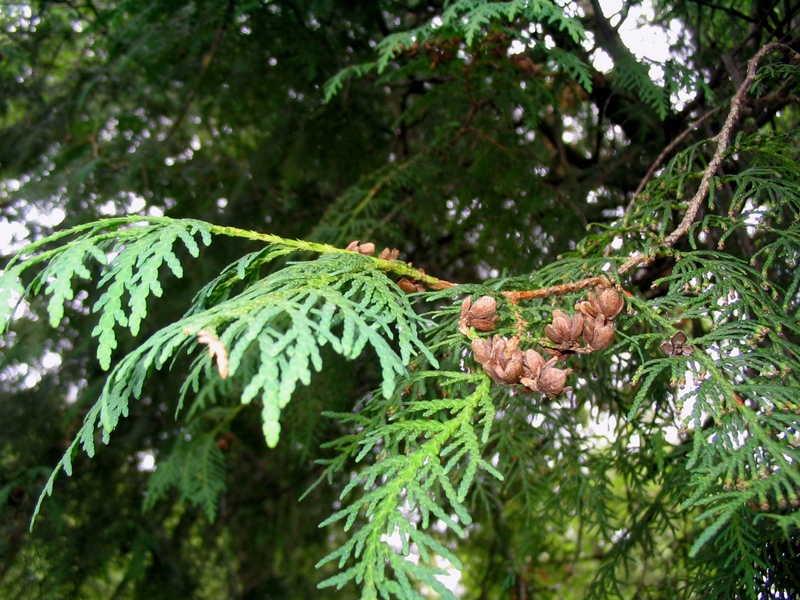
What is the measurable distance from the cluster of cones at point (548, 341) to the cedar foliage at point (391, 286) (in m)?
0.02

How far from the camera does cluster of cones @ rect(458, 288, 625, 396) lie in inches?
29.7

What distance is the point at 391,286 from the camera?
896 mm

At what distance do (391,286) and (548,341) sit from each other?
23cm

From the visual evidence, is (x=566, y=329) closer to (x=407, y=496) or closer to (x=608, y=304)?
(x=608, y=304)

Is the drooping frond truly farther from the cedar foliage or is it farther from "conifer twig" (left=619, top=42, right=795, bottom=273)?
"conifer twig" (left=619, top=42, right=795, bottom=273)

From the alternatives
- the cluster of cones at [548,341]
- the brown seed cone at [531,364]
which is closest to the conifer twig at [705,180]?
the cluster of cones at [548,341]

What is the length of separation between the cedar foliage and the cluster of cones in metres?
0.02

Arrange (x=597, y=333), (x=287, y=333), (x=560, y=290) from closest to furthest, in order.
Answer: (x=287, y=333), (x=597, y=333), (x=560, y=290)

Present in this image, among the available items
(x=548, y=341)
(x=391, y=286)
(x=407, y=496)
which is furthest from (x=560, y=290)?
(x=407, y=496)

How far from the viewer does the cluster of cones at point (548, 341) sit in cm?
75

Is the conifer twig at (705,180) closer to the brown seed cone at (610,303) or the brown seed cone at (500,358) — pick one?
the brown seed cone at (610,303)

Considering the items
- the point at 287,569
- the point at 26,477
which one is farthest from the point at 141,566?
the point at 287,569

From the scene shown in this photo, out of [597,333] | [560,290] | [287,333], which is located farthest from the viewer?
[560,290]

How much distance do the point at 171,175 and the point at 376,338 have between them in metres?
1.77
